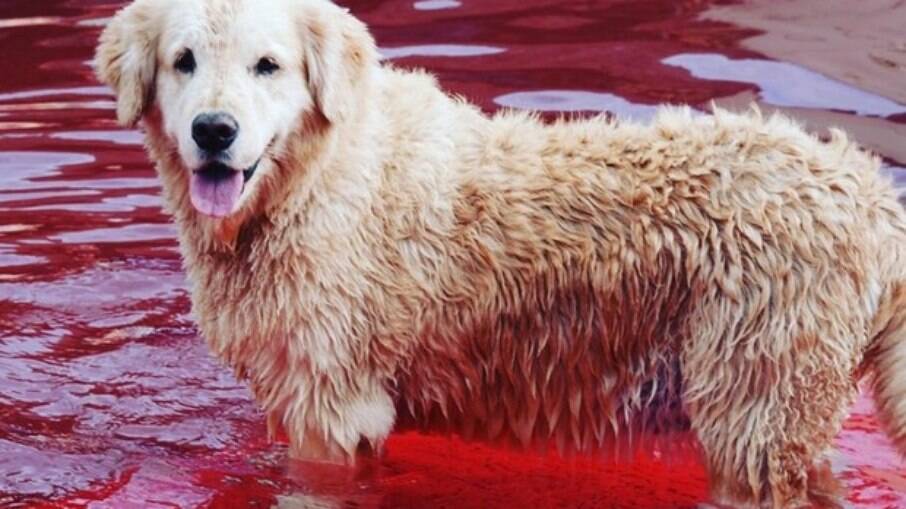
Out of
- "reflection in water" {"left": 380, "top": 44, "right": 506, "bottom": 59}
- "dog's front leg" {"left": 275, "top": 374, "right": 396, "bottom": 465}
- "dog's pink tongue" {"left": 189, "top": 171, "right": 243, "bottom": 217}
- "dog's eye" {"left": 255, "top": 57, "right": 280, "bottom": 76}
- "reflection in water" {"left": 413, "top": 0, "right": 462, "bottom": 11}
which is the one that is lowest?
"dog's front leg" {"left": 275, "top": 374, "right": 396, "bottom": 465}

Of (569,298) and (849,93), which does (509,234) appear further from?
(849,93)

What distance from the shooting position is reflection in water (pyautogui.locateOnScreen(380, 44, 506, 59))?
1073 centimetres

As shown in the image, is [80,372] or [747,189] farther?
[80,372]

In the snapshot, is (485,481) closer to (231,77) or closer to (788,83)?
(231,77)

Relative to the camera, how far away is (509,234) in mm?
5504

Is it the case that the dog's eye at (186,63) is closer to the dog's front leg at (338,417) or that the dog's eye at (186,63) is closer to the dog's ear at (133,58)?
the dog's ear at (133,58)

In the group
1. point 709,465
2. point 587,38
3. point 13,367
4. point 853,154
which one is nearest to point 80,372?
point 13,367

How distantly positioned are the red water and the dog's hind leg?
2.05 ft

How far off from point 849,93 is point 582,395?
4998 millimetres

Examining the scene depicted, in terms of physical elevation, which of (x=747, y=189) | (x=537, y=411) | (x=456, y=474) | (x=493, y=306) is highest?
(x=747, y=189)

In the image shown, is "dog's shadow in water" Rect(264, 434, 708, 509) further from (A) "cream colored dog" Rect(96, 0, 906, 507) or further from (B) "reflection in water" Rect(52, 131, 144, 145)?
(B) "reflection in water" Rect(52, 131, 144, 145)

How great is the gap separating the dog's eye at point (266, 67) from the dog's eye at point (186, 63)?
22 centimetres

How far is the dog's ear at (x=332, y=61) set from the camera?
5461mm

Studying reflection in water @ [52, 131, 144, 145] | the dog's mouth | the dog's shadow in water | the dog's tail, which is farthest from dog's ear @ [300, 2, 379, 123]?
reflection in water @ [52, 131, 144, 145]
